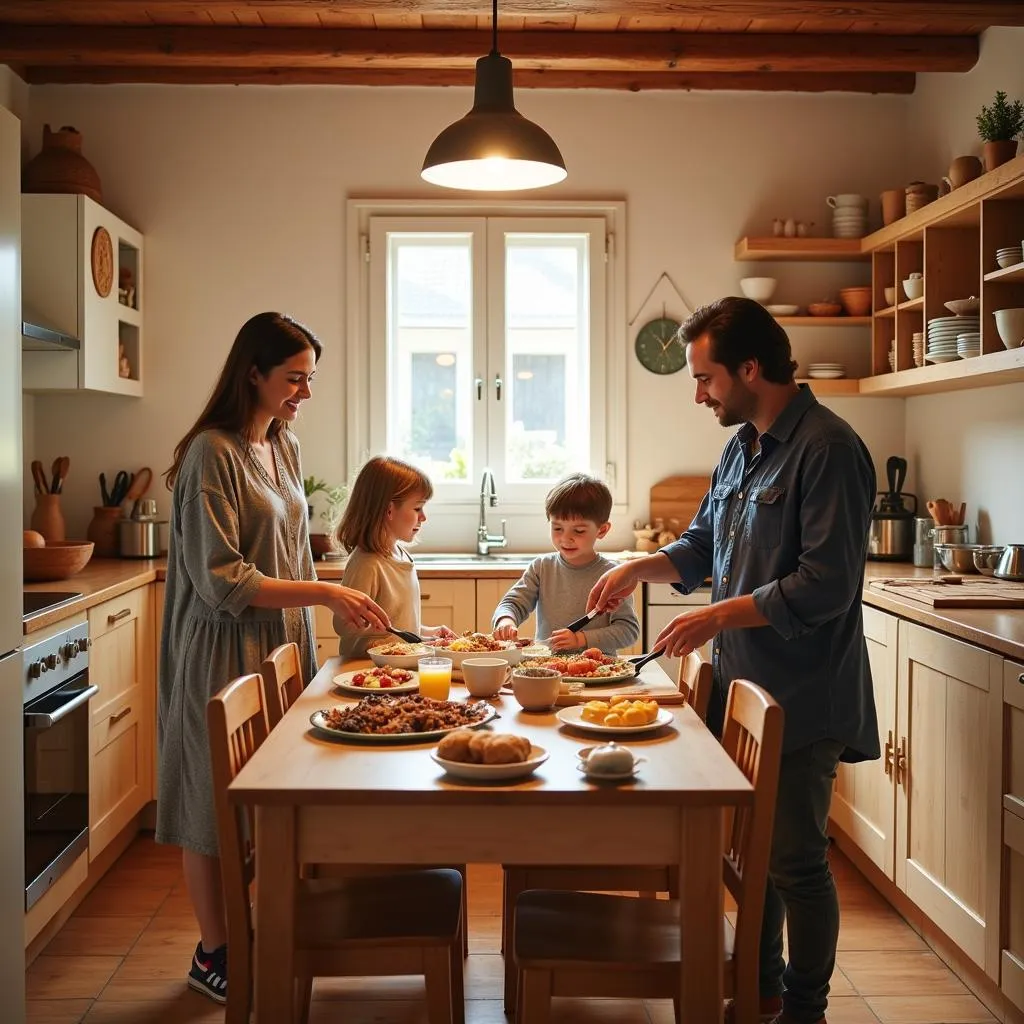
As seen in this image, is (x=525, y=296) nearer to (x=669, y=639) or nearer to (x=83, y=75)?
(x=83, y=75)

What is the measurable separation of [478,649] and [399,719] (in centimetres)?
58

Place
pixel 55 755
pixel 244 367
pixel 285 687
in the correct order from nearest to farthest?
pixel 285 687 < pixel 244 367 < pixel 55 755

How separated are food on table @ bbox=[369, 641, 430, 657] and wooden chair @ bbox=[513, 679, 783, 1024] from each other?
73cm

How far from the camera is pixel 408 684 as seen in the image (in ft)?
7.58

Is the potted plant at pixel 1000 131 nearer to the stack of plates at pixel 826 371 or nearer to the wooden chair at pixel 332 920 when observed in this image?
the stack of plates at pixel 826 371

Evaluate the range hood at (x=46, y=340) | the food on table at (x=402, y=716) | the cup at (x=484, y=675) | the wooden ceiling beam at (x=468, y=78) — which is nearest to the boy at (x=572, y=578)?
the cup at (x=484, y=675)

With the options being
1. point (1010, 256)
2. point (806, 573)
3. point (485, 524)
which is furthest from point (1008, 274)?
point (485, 524)

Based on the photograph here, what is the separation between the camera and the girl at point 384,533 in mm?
2799

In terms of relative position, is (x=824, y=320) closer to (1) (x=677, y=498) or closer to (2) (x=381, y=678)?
(1) (x=677, y=498)

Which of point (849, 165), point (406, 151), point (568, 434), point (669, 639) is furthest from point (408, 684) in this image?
point (849, 165)

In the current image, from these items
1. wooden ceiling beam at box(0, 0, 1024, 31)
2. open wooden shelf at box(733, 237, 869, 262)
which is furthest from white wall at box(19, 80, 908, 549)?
wooden ceiling beam at box(0, 0, 1024, 31)

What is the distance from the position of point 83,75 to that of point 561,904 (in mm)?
3853

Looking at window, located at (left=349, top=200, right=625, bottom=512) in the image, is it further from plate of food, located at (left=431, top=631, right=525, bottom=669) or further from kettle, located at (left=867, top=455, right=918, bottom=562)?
plate of food, located at (left=431, top=631, right=525, bottom=669)

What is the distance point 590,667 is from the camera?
2.39m
